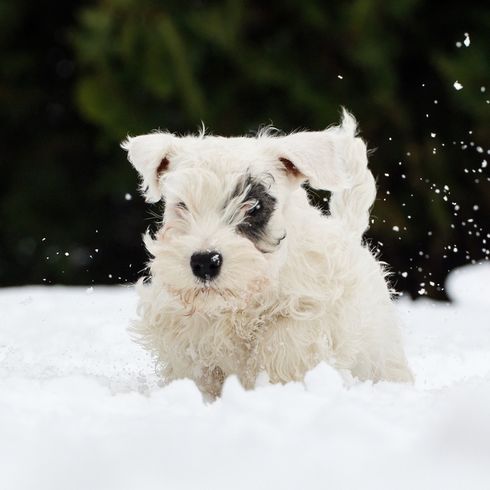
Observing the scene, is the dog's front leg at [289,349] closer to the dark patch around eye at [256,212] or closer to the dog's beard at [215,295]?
the dog's beard at [215,295]

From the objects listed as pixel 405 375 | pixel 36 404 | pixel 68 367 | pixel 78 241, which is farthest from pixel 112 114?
pixel 36 404

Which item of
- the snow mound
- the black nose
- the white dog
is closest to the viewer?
the black nose

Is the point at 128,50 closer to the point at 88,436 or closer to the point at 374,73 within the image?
the point at 374,73

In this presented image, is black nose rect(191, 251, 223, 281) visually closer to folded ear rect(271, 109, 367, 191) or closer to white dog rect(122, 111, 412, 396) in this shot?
white dog rect(122, 111, 412, 396)

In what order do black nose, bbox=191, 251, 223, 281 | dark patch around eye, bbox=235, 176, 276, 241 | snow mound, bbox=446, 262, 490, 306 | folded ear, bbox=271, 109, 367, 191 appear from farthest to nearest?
snow mound, bbox=446, 262, 490, 306
folded ear, bbox=271, 109, 367, 191
dark patch around eye, bbox=235, 176, 276, 241
black nose, bbox=191, 251, 223, 281

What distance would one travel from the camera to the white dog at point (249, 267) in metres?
4.99

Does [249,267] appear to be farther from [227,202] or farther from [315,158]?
[315,158]

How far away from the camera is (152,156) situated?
5.60 m

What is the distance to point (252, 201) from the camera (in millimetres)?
5152

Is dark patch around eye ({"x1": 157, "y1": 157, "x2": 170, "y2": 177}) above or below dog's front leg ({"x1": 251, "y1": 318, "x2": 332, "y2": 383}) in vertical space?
above

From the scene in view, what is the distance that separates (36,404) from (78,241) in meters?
11.3

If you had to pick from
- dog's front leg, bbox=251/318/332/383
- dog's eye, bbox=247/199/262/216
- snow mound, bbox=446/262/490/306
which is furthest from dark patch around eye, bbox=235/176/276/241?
snow mound, bbox=446/262/490/306

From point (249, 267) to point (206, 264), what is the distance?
19 cm

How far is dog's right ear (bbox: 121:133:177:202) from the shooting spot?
5566 millimetres
